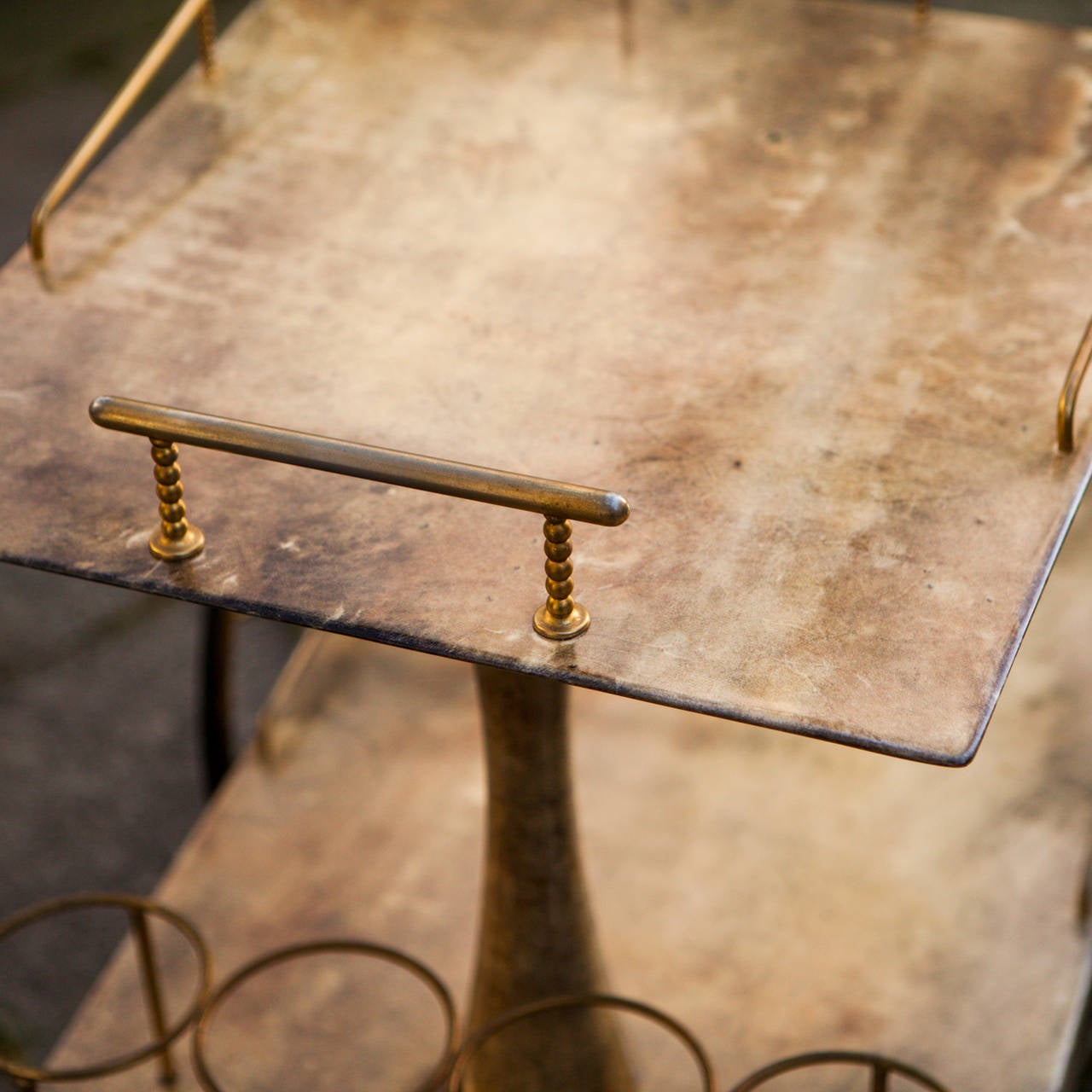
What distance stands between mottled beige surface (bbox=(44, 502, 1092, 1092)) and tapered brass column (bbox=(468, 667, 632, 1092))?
23cm

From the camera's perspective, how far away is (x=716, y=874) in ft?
10.8

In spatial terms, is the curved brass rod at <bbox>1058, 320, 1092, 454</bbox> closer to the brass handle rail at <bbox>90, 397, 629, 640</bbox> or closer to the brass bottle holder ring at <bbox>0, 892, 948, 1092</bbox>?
the brass handle rail at <bbox>90, 397, 629, 640</bbox>

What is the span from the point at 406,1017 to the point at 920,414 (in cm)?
155

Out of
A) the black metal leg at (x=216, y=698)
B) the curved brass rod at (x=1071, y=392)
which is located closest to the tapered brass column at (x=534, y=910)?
the curved brass rod at (x=1071, y=392)

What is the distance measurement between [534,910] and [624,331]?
926 mm

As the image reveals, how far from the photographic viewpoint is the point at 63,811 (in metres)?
4.17

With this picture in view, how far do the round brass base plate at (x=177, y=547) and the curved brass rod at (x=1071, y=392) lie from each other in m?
1.06

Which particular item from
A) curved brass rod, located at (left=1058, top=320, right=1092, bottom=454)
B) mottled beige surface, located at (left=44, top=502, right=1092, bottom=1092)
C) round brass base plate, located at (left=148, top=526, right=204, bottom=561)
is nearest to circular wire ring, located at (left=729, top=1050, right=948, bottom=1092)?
mottled beige surface, located at (left=44, top=502, right=1092, bottom=1092)

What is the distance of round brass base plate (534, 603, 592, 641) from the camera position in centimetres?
184

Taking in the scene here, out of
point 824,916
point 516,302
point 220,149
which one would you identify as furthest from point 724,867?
point 220,149

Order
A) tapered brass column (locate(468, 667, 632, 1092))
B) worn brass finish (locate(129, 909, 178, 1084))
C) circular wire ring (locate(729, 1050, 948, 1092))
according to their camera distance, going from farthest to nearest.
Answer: worn brass finish (locate(129, 909, 178, 1084))
tapered brass column (locate(468, 667, 632, 1092))
circular wire ring (locate(729, 1050, 948, 1092))

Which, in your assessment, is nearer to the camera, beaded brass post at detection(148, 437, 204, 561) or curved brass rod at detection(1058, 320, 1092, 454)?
beaded brass post at detection(148, 437, 204, 561)

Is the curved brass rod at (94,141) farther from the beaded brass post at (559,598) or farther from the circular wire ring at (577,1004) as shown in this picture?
the circular wire ring at (577,1004)

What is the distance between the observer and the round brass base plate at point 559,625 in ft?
6.02
